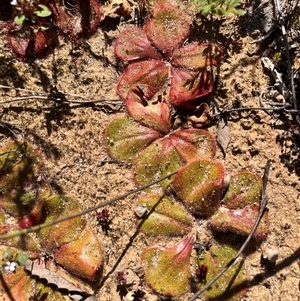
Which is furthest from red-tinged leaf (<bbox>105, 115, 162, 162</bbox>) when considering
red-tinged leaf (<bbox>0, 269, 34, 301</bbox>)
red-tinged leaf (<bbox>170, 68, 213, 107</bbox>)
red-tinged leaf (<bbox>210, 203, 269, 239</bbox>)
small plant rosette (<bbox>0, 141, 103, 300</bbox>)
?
red-tinged leaf (<bbox>0, 269, 34, 301</bbox>)

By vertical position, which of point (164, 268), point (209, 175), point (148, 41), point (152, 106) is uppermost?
point (148, 41)

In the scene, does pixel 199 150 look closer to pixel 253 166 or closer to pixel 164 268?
pixel 253 166

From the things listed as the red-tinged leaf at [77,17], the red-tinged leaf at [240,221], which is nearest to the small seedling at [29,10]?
the red-tinged leaf at [77,17]

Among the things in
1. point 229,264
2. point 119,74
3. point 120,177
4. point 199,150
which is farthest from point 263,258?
point 119,74

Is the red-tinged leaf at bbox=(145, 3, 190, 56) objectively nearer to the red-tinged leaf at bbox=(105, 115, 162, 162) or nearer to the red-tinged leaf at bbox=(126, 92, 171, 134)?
the red-tinged leaf at bbox=(126, 92, 171, 134)

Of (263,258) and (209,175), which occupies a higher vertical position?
(209,175)

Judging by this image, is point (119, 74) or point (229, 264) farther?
point (119, 74)
